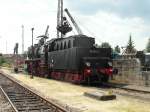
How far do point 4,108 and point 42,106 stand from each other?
1.49m

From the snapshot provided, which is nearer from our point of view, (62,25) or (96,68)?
(96,68)

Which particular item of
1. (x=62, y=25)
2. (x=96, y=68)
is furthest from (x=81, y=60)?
(x=62, y=25)

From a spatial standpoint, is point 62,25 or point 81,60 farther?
point 62,25

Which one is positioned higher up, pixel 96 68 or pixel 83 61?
pixel 83 61

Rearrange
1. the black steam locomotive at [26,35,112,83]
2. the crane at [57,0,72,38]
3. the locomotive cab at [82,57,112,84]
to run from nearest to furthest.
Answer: the locomotive cab at [82,57,112,84] → the black steam locomotive at [26,35,112,83] → the crane at [57,0,72,38]

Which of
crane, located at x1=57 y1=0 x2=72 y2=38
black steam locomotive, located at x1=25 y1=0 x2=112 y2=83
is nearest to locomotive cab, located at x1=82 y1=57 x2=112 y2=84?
black steam locomotive, located at x1=25 y1=0 x2=112 y2=83

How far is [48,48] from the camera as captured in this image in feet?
109

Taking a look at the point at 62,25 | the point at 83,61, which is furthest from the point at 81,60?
the point at 62,25

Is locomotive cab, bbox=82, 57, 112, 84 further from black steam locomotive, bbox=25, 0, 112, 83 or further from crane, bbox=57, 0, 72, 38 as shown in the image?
crane, bbox=57, 0, 72, 38

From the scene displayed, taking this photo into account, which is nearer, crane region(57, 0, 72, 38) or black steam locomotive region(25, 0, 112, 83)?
black steam locomotive region(25, 0, 112, 83)

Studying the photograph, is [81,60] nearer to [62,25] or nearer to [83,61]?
[83,61]

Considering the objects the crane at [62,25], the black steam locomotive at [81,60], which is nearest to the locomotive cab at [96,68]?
the black steam locomotive at [81,60]

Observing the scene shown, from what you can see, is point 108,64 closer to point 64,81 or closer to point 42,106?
point 64,81

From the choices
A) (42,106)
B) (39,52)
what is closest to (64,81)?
(39,52)
